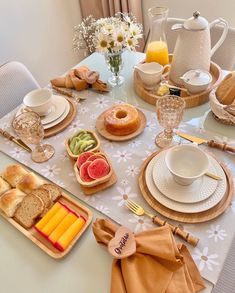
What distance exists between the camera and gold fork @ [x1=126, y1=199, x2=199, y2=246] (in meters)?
0.67

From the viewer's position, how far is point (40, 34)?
2232 mm

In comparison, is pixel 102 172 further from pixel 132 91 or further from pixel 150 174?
pixel 132 91

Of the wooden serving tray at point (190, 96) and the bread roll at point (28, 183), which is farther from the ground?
the wooden serving tray at point (190, 96)

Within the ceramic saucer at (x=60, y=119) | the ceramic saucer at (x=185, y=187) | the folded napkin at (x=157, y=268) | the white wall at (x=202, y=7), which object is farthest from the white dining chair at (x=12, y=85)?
the white wall at (x=202, y=7)

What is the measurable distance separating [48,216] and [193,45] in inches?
30.5

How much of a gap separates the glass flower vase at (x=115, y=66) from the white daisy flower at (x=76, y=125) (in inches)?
11.2

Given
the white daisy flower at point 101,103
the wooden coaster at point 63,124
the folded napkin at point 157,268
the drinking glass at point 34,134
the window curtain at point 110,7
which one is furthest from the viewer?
the window curtain at point 110,7

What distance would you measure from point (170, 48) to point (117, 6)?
80 cm

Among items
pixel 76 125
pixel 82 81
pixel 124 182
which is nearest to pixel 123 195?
pixel 124 182

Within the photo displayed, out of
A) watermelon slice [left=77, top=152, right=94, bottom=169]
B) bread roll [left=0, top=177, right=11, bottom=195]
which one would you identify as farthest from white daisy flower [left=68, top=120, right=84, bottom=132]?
bread roll [left=0, top=177, right=11, bottom=195]

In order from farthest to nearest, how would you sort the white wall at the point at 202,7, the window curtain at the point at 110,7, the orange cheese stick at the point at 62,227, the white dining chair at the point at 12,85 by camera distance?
the window curtain at the point at 110,7, the white wall at the point at 202,7, the white dining chair at the point at 12,85, the orange cheese stick at the point at 62,227

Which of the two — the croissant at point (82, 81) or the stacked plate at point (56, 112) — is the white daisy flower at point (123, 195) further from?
the croissant at point (82, 81)

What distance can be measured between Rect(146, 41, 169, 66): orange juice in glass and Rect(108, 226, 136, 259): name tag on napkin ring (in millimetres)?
792

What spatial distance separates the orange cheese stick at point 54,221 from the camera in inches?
28.3
